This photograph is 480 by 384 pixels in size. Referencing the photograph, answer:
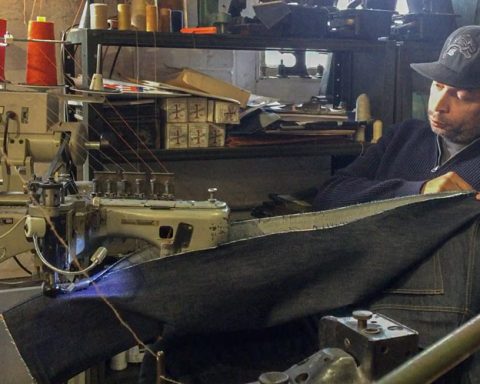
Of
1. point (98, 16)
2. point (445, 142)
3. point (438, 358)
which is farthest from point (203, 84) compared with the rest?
point (438, 358)

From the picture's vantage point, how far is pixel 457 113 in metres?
1.65

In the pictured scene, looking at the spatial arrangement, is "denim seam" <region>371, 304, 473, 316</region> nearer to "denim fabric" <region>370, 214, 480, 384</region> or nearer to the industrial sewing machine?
"denim fabric" <region>370, 214, 480, 384</region>

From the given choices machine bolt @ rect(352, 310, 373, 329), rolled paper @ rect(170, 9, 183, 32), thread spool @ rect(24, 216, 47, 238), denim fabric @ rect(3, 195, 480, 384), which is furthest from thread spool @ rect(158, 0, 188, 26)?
machine bolt @ rect(352, 310, 373, 329)

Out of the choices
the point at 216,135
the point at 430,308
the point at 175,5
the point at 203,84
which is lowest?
the point at 430,308

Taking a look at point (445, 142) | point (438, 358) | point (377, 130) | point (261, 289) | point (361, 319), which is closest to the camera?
point (438, 358)

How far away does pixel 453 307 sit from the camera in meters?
0.92

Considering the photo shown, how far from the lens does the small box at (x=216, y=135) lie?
6.33 feet

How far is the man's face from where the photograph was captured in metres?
1.64

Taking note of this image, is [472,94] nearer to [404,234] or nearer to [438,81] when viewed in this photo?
[438,81]

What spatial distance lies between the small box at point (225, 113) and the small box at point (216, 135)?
2 centimetres

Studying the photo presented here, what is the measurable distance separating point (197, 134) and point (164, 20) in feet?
1.09

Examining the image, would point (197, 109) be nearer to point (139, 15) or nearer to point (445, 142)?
point (139, 15)

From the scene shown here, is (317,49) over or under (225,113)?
over

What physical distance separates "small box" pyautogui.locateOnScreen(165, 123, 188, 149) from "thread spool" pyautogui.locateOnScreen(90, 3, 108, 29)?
1.03 feet
